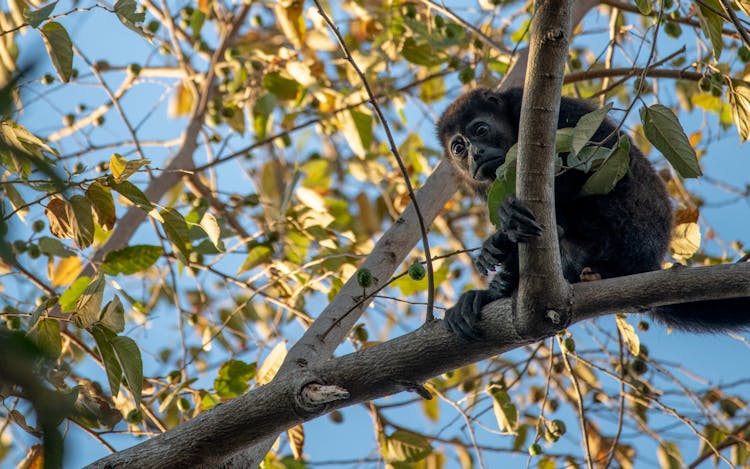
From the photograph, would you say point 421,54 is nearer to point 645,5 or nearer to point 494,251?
point 494,251

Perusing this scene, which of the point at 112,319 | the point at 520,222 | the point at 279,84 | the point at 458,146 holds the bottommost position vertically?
the point at 112,319

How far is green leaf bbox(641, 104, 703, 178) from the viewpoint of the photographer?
2.46m

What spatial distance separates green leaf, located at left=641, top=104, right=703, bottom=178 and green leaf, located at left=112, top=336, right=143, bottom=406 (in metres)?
1.72

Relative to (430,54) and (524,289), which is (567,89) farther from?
(524,289)

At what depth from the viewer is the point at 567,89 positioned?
5.18m

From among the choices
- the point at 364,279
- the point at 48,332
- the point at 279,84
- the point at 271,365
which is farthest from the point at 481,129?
the point at 48,332

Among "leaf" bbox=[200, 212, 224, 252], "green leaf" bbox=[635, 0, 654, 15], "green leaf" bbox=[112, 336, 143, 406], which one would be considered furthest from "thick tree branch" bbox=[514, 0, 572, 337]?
"green leaf" bbox=[112, 336, 143, 406]

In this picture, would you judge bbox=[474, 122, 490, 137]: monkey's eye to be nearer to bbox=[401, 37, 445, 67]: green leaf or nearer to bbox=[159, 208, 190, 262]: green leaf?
bbox=[401, 37, 445, 67]: green leaf

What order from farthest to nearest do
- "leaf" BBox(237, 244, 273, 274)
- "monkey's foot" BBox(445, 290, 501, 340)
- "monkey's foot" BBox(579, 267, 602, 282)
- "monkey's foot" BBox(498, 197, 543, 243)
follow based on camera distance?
"leaf" BBox(237, 244, 273, 274) → "monkey's foot" BBox(579, 267, 602, 282) → "monkey's foot" BBox(445, 290, 501, 340) → "monkey's foot" BBox(498, 197, 543, 243)

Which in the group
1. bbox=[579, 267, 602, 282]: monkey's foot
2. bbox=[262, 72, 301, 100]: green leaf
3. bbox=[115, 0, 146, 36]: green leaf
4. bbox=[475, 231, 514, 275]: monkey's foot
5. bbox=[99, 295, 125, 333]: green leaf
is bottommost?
bbox=[99, 295, 125, 333]: green leaf

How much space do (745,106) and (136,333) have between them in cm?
317

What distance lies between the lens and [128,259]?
11.9ft

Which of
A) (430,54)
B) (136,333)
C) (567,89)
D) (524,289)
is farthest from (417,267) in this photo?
(567,89)

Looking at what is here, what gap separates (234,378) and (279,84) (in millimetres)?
1810
